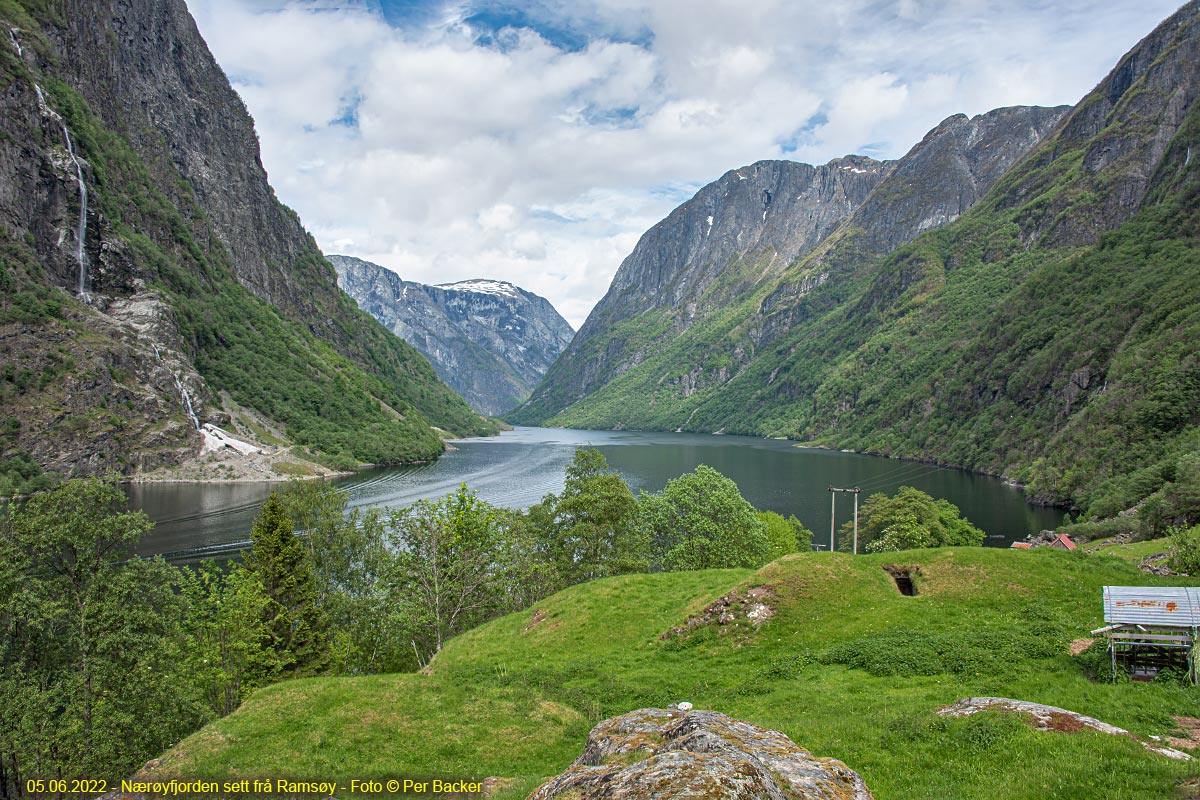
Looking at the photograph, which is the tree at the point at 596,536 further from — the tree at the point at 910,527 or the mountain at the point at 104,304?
the mountain at the point at 104,304

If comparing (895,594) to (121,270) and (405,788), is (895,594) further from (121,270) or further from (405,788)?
(121,270)

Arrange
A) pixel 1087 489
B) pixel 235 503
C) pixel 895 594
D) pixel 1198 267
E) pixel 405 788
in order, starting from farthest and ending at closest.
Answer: pixel 1198 267, pixel 235 503, pixel 1087 489, pixel 895 594, pixel 405 788

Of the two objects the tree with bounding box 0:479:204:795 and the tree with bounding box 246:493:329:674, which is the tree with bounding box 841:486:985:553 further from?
the tree with bounding box 0:479:204:795

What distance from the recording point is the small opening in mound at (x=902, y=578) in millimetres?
28156

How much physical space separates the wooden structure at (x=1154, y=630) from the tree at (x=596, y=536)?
34.5 m

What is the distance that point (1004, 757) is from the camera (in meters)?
12.0

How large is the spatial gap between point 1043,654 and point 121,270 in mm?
195979

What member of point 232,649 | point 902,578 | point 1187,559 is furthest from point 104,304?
point 1187,559

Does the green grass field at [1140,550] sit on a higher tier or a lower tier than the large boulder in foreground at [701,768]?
lower

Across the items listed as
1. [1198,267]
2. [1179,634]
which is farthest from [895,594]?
[1198,267]

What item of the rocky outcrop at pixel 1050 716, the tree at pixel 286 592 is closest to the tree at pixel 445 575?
the tree at pixel 286 592

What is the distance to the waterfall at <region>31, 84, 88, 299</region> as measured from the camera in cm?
14450

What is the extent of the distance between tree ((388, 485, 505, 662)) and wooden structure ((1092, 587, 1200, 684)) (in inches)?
1311

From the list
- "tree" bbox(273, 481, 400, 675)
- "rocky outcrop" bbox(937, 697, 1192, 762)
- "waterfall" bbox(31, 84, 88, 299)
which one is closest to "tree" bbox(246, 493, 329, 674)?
"tree" bbox(273, 481, 400, 675)
